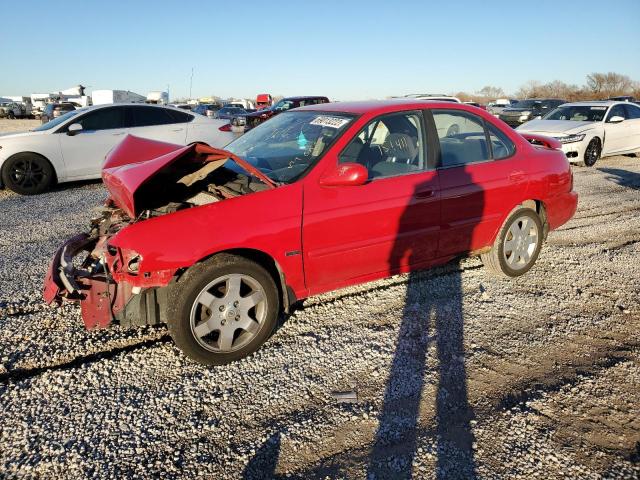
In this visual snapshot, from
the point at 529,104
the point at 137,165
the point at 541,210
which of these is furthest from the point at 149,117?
the point at 529,104

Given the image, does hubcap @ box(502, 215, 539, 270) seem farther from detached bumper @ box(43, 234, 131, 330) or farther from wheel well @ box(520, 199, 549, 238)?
detached bumper @ box(43, 234, 131, 330)

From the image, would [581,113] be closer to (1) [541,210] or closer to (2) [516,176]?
(1) [541,210]

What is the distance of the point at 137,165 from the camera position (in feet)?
11.1

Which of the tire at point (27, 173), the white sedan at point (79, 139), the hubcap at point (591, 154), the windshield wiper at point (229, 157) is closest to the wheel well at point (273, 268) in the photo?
the windshield wiper at point (229, 157)

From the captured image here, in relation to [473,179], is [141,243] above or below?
below

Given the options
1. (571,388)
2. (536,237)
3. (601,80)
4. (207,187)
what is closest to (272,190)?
(207,187)

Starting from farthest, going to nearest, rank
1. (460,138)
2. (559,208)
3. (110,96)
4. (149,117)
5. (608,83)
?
(608,83) < (110,96) < (149,117) < (559,208) < (460,138)

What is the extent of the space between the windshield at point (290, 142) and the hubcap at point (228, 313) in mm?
840

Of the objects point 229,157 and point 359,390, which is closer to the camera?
point 359,390

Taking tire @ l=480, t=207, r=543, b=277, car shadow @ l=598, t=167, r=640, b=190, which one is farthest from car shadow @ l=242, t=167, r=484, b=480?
car shadow @ l=598, t=167, r=640, b=190

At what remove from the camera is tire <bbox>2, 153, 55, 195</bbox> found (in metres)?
8.32

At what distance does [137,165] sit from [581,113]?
12.4 m

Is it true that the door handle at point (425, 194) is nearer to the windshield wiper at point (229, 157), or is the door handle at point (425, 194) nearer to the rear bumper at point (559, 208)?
the windshield wiper at point (229, 157)

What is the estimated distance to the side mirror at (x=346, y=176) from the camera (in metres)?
3.29
